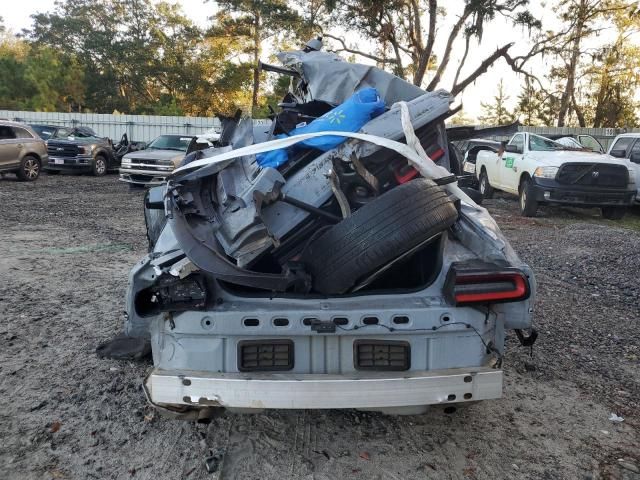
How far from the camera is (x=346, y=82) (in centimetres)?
389

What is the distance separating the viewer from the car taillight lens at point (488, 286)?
2.39m

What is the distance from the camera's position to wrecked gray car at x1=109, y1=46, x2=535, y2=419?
230cm

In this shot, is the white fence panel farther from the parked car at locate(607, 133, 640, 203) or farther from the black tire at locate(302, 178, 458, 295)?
the black tire at locate(302, 178, 458, 295)

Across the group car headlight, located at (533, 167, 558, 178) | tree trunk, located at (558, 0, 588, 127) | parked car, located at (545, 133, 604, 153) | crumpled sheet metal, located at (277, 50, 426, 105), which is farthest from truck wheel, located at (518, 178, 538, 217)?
tree trunk, located at (558, 0, 588, 127)

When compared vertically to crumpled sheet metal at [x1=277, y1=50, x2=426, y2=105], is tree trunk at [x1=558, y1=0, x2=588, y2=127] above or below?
above

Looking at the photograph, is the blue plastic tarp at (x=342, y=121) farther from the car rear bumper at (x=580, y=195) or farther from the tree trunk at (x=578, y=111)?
the tree trunk at (x=578, y=111)

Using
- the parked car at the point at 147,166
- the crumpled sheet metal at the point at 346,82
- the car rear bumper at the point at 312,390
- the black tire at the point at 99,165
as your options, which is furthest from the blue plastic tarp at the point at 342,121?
the black tire at the point at 99,165

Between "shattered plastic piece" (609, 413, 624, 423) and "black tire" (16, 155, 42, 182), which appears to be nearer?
"shattered plastic piece" (609, 413, 624, 423)

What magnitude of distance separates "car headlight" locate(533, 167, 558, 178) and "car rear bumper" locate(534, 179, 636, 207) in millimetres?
99

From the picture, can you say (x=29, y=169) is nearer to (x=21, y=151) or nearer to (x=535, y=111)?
(x=21, y=151)

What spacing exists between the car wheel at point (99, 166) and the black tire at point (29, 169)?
2.68 m

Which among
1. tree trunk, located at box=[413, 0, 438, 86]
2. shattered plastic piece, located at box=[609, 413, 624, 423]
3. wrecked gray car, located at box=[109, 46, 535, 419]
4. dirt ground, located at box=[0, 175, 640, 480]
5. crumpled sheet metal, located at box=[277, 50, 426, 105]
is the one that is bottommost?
dirt ground, located at box=[0, 175, 640, 480]

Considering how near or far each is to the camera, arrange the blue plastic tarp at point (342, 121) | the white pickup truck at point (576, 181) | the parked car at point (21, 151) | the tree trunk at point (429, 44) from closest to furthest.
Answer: the blue plastic tarp at point (342, 121), the white pickup truck at point (576, 181), the parked car at point (21, 151), the tree trunk at point (429, 44)

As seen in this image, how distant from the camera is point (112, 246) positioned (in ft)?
24.5
